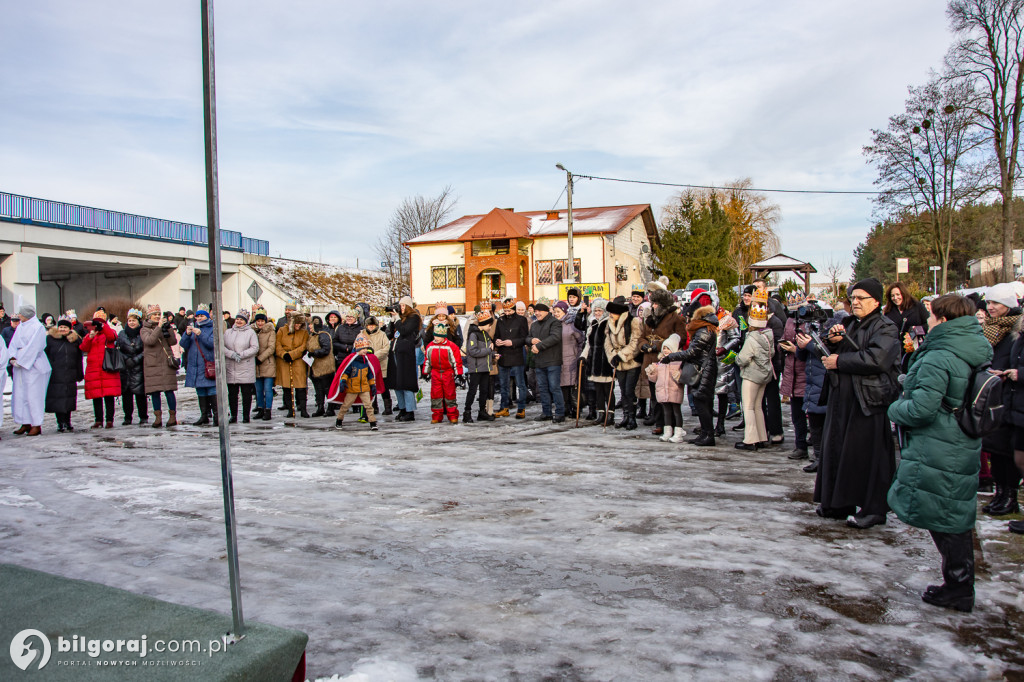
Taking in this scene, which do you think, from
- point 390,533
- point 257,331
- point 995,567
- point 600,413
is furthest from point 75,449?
point 995,567

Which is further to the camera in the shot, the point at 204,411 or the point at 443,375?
the point at 204,411

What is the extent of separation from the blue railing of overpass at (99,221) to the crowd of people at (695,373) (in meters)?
19.1

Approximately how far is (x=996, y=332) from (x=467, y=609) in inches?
217

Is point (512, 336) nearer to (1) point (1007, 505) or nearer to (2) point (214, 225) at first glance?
(1) point (1007, 505)

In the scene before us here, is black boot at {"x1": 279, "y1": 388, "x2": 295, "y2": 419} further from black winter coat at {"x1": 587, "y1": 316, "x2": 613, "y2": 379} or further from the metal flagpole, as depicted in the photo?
the metal flagpole

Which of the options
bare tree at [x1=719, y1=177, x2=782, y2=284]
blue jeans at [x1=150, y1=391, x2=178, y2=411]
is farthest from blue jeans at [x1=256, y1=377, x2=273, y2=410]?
bare tree at [x1=719, y1=177, x2=782, y2=284]

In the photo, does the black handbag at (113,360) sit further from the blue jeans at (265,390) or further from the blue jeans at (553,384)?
the blue jeans at (553,384)

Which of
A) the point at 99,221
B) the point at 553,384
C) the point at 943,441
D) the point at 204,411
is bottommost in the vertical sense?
the point at 204,411

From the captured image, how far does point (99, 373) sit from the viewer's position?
12180mm

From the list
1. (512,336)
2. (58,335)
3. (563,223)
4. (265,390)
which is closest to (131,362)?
(58,335)

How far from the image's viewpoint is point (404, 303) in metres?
12.8

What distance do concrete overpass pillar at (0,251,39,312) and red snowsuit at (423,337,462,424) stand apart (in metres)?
24.9

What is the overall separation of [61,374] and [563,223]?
40.5m

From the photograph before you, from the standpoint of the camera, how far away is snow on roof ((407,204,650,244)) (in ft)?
159
